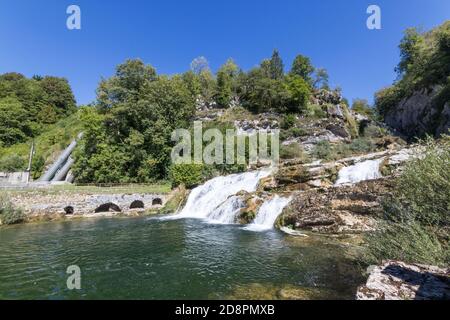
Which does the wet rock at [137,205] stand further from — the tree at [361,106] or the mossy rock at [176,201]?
the tree at [361,106]

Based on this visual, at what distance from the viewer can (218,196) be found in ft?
79.9

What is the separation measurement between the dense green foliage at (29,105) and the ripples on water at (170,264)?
5068 centimetres

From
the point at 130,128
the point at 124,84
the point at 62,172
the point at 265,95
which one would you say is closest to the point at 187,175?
the point at 130,128

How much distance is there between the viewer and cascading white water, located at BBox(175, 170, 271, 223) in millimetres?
20906

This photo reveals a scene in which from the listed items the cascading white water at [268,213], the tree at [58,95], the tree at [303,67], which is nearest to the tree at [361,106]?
the tree at [303,67]

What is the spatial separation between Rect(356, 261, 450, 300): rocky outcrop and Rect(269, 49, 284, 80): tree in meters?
62.6

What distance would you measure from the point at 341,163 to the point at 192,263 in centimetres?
1455

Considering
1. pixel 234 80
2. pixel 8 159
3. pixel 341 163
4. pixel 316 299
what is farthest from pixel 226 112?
pixel 316 299

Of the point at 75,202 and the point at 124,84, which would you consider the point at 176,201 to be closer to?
the point at 75,202

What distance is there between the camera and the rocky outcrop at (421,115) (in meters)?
32.1

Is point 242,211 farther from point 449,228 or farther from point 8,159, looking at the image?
point 8,159

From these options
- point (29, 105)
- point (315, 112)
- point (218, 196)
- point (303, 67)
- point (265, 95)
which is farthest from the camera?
point (303, 67)

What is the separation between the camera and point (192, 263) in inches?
391

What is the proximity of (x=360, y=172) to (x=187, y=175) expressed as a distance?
740 inches
